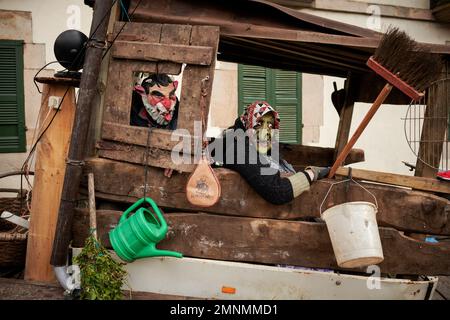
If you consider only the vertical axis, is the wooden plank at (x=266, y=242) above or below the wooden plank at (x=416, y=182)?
below

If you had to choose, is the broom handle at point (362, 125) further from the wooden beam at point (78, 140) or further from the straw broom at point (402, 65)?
the wooden beam at point (78, 140)

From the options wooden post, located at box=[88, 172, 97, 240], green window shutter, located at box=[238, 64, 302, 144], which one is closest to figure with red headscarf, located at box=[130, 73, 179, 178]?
wooden post, located at box=[88, 172, 97, 240]

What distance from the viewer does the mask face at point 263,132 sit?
3.36 m

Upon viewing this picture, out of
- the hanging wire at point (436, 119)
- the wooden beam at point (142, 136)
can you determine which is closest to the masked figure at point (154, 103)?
the wooden beam at point (142, 136)

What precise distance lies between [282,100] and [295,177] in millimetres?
4702

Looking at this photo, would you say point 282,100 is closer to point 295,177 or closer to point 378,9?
point 378,9

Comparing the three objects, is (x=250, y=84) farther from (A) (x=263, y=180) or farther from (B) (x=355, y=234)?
(B) (x=355, y=234)

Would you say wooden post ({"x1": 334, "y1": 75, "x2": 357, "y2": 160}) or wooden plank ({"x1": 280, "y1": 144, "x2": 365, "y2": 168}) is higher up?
wooden post ({"x1": 334, "y1": 75, "x2": 357, "y2": 160})

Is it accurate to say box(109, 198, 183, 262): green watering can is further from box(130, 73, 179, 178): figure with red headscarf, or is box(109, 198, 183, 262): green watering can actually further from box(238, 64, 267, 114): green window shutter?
box(238, 64, 267, 114): green window shutter

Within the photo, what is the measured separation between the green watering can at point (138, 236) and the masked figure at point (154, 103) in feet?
2.95

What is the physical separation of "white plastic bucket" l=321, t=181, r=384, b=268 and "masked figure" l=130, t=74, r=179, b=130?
4.94 ft

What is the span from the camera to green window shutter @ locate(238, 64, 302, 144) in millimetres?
7023

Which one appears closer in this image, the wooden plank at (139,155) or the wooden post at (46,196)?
the wooden plank at (139,155)
